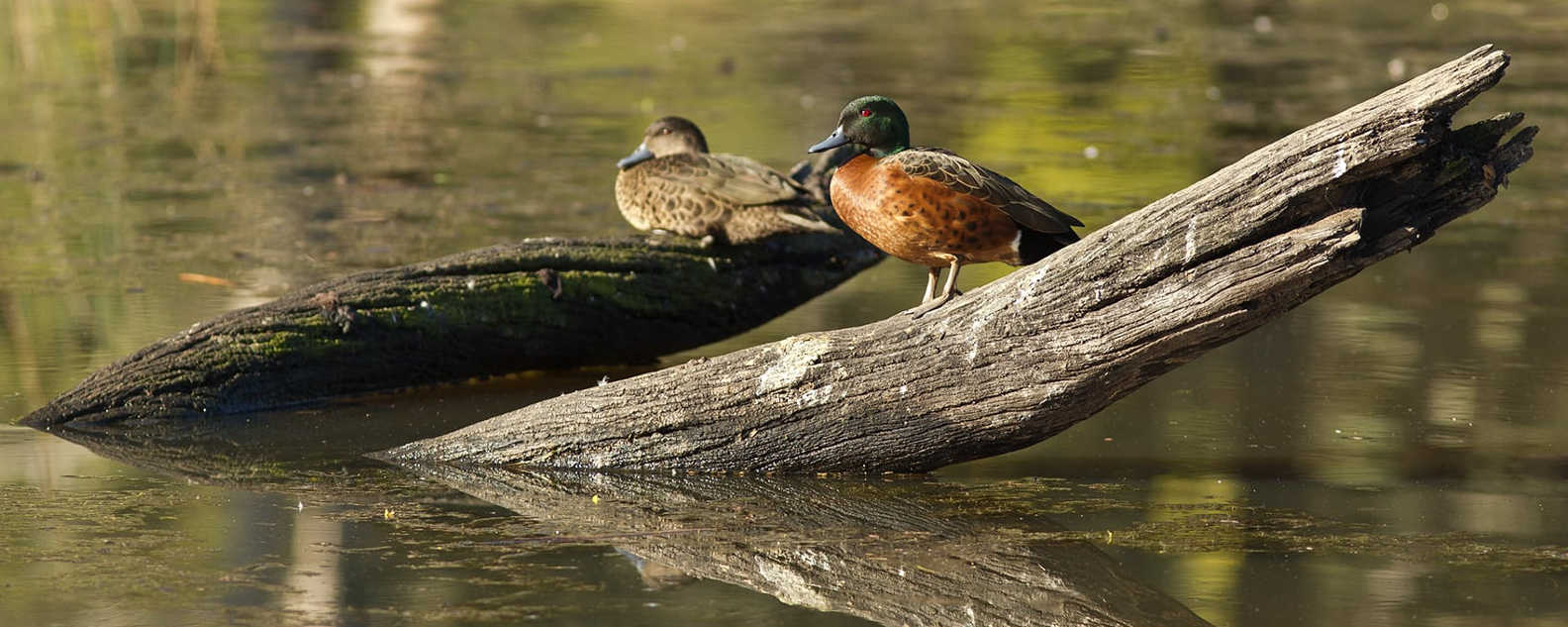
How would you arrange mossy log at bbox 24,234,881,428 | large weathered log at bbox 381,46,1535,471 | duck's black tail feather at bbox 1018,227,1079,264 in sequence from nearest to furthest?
large weathered log at bbox 381,46,1535,471
duck's black tail feather at bbox 1018,227,1079,264
mossy log at bbox 24,234,881,428

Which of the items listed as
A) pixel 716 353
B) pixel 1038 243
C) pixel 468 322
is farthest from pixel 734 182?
pixel 1038 243

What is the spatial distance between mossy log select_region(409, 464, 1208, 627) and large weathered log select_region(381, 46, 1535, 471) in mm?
127

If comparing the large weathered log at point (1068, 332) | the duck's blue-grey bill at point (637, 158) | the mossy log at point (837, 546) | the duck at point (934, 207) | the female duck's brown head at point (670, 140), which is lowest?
the mossy log at point (837, 546)

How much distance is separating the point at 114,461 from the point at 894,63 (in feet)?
37.3

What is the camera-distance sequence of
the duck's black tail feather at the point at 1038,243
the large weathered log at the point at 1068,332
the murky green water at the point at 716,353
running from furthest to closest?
the duck's black tail feather at the point at 1038,243, the large weathered log at the point at 1068,332, the murky green water at the point at 716,353

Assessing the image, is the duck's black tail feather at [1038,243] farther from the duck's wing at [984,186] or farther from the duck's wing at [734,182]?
the duck's wing at [734,182]

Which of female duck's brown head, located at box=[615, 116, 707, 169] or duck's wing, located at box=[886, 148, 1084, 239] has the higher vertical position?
female duck's brown head, located at box=[615, 116, 707, 169]

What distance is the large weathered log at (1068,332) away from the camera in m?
4.90

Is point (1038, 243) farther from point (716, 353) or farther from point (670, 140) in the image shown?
point (670, 140)

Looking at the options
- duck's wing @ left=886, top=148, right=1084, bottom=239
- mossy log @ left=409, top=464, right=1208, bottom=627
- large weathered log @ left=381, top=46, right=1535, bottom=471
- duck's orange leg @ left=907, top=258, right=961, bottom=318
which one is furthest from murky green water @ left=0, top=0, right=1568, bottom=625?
duck's wing @ left=886, top=148, right=1084, bottom=239

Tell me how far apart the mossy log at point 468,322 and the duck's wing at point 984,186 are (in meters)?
1.87

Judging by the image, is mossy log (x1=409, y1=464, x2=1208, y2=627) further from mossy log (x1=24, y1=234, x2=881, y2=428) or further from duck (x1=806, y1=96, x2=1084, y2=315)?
mossy log (x1=24, y1=234, x2=881, y2=428)

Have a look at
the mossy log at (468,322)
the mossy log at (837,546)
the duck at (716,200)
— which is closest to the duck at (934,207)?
the mossy log at (837,546)

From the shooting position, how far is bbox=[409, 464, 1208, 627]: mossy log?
456 centimetres
